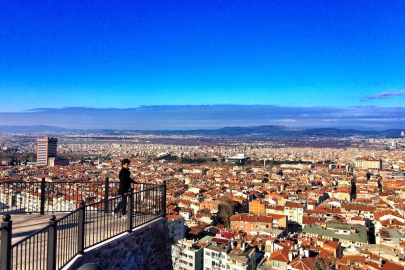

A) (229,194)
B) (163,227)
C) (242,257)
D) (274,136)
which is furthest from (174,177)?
(274,136)

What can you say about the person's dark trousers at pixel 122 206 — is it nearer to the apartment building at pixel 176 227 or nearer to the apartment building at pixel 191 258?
the apartment building at pixel 191 258

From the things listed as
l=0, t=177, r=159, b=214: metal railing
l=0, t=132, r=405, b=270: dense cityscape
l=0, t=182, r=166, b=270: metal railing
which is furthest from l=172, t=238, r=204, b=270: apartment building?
l=0, t=182, r=166, b=270: metal railing

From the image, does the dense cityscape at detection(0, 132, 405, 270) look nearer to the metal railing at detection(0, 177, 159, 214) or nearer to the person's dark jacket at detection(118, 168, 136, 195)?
the metal railing at detection(0, 177, 159, 214)

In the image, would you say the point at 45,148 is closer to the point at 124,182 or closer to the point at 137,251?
the point at 124,182

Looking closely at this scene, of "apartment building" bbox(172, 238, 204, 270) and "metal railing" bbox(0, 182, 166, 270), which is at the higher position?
"metal railing" bbox(0, 182, 166, 270)

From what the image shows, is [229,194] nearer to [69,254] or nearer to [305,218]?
[305,218]

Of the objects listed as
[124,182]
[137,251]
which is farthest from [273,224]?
[137,251]
